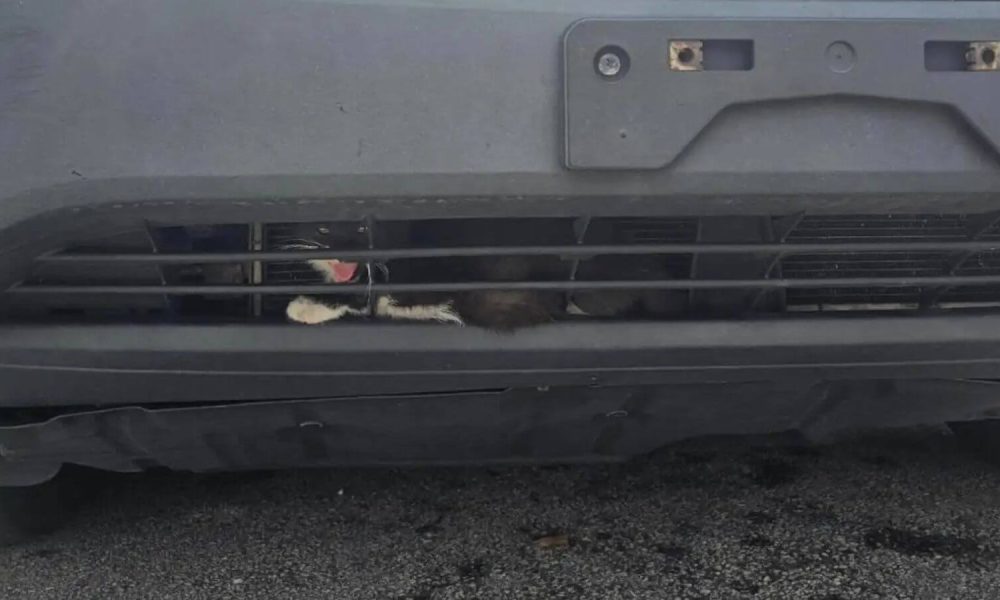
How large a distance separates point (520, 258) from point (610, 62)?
418 mm

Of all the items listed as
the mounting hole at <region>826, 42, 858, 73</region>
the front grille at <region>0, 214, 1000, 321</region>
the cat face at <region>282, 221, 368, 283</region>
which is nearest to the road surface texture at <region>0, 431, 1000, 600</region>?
the front grille at <region>0, 214, 1000, 321</region>

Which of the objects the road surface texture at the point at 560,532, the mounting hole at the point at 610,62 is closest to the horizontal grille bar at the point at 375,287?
the mounting hole at the point at 610,62

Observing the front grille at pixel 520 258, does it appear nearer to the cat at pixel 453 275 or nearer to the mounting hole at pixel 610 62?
the cat at pixel 453 275

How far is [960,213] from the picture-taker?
1.70 m

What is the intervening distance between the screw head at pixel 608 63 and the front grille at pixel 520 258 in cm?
27

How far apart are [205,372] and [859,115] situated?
1110 mm

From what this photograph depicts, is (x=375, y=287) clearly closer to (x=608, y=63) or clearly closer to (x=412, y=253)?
(x=412, y=253)

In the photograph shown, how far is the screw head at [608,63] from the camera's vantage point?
1.50m

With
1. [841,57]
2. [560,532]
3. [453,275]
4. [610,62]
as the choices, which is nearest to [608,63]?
[610,62]

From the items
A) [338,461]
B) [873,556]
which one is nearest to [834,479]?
[873,556]

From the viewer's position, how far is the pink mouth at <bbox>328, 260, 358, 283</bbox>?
178cm

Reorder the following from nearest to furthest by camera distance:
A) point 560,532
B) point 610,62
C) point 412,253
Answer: point 610,62 → point 412,253 → point 560,532

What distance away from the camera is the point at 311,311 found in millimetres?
1779

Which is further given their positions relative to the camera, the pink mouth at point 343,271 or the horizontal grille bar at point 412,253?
the pink mouth at point 343,271
